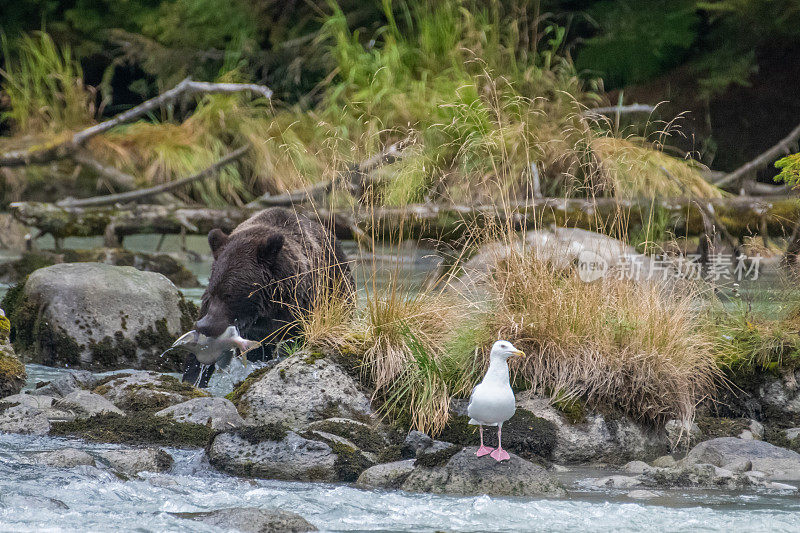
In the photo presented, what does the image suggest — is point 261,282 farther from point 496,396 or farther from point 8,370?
point 496,396

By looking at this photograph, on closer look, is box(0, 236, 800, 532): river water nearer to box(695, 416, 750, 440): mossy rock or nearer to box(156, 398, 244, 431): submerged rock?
box(156, 398, 244, 431): submerged rock

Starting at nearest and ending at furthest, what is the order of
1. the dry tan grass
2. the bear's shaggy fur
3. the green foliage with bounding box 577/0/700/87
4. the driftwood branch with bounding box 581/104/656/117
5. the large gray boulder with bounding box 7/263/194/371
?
the dry tan grass
the driftwood branch with bounding box 581/104/656/117
the bear's shaggy fur
the large gray boulder with bounding box 7/263/194/371
the green foliage with bounding box 577/0/700/87

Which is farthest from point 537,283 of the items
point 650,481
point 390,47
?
point 390,47

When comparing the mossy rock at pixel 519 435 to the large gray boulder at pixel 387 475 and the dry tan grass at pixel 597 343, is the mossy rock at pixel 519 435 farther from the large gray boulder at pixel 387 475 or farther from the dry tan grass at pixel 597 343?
the large gray boulder at pixel 387 475

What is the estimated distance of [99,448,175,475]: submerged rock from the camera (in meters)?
4.08

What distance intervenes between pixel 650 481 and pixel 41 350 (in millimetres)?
4295

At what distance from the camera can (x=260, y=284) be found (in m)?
5.75

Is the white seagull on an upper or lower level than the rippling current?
upper

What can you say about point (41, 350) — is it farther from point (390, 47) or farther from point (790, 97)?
point (790, 97)

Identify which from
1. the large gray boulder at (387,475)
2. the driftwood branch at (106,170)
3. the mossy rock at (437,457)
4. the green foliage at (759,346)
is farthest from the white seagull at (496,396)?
the driftwood branch at (106,170)

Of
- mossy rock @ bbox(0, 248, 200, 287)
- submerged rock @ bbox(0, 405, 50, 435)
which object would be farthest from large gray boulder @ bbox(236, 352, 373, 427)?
mossy rock @ bbox(0, 248, 200, 287)

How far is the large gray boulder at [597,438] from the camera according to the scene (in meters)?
4.58

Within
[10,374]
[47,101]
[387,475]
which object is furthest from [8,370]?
[47,101]

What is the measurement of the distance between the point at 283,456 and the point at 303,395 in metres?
0.63
